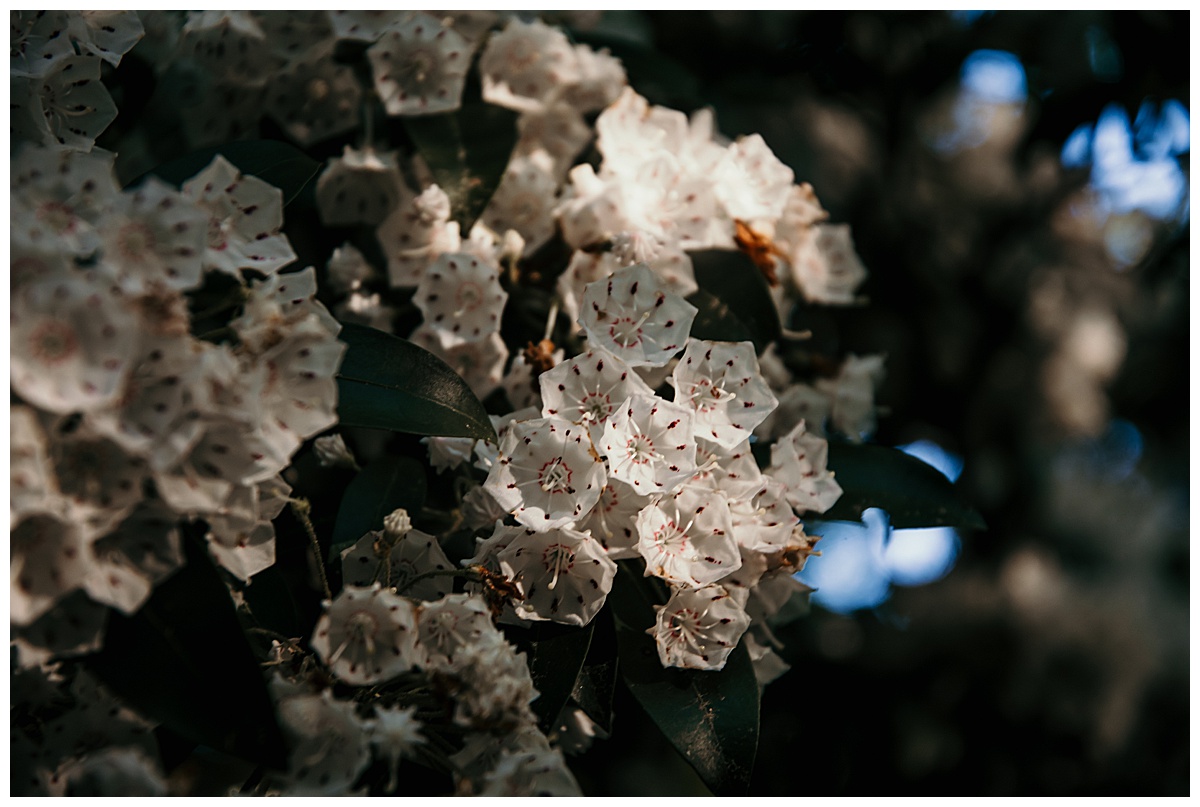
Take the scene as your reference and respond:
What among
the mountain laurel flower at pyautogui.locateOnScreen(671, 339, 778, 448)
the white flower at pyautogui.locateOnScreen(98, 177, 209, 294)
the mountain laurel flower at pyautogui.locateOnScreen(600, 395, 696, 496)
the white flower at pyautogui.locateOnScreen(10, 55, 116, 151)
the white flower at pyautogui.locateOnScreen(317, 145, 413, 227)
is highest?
the white flower at pyautogui.locateOnScreen(98, 177, 209, 294)

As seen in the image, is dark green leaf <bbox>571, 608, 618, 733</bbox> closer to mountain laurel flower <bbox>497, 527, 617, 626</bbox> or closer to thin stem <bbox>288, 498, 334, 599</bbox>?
mountain laurel flower <bbox>497, 527, 617, 626</bbox>

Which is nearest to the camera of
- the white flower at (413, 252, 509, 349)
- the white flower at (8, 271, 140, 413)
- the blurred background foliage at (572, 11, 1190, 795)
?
the white flower at (8, 271, 140, 413)

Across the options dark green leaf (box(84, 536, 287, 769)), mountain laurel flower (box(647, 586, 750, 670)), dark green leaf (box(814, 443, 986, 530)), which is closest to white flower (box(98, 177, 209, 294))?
dark green leaf (box(84, 536, 287, 769))

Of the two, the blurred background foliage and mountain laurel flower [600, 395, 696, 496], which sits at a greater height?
A: mountain laurel flower [600, 395, 696, 496]

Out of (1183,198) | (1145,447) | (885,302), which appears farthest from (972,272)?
(1145,447)

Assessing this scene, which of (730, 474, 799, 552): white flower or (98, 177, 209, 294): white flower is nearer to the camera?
(98, 177, 209, 294): white flower

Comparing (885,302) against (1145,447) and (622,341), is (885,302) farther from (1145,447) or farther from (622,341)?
(622,341)

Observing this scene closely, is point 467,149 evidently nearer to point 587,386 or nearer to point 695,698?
point 587,386

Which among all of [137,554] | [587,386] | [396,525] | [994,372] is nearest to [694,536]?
[587,386]
